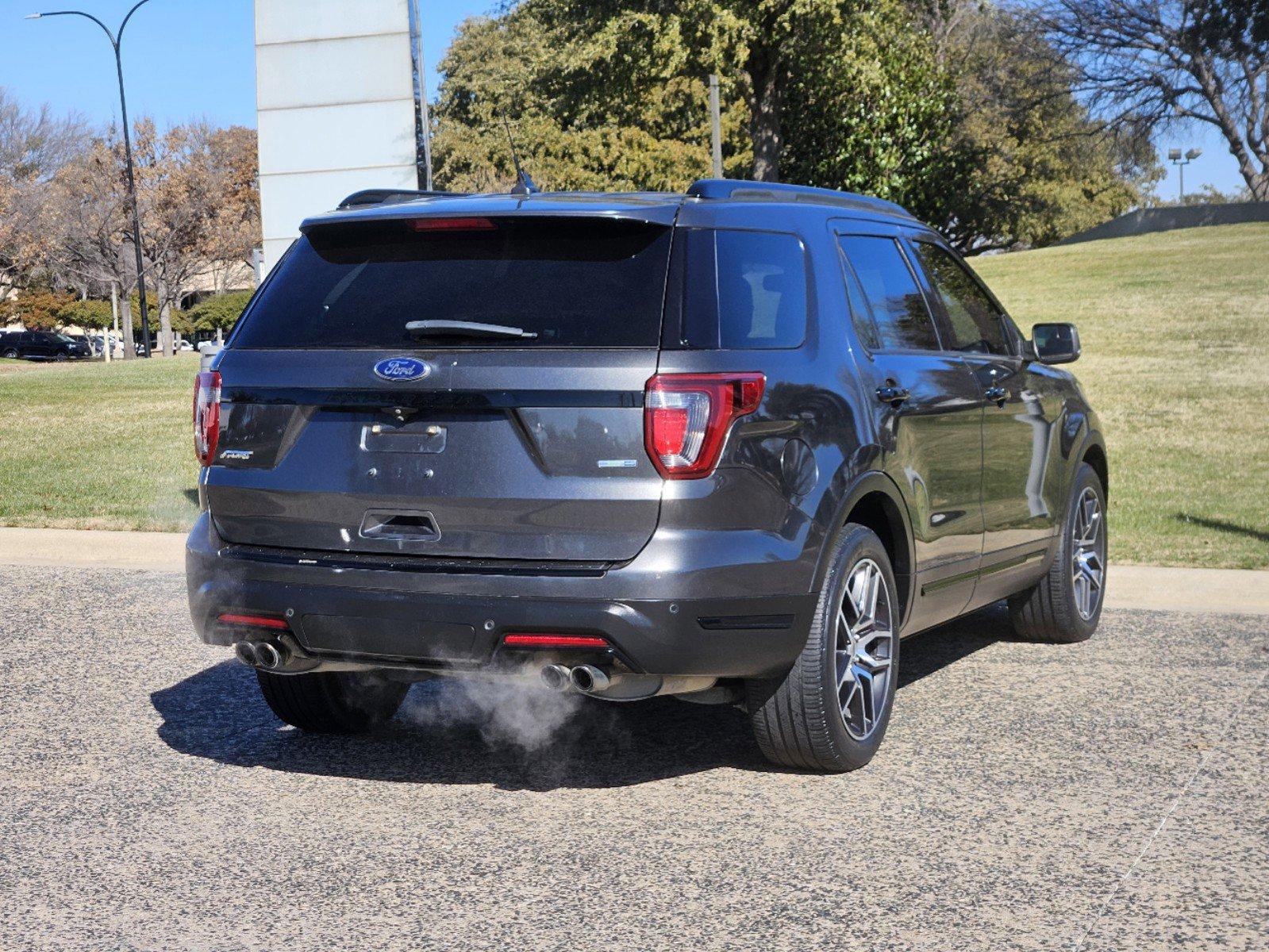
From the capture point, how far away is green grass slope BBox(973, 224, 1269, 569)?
11977mm

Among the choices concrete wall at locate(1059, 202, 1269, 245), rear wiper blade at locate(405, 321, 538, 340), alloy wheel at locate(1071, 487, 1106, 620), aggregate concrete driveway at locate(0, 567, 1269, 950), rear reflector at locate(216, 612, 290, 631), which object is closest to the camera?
aggregate concrete driveway at locate(0, 567, 1269, 950)

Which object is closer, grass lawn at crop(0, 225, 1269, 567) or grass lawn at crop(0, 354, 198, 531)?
grass lawn at crop(0, 225, 1269, 567)

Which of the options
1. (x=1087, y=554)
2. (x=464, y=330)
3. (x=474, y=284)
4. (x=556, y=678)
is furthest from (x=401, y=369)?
(x=1087, y=554)

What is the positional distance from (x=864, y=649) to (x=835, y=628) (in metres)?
0.36

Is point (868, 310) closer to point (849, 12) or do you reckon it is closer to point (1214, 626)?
point (1214, 626)

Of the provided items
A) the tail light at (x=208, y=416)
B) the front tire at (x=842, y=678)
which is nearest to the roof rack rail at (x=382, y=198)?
the tail light at (x=208, y=416)

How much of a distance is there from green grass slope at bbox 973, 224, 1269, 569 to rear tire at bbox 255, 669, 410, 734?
19.4ft

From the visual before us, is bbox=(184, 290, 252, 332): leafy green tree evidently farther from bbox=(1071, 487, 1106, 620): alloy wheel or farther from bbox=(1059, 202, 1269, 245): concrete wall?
bbox=(1071, 487, 1106, 620): alloy wheel

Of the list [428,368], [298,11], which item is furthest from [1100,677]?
[298,11]

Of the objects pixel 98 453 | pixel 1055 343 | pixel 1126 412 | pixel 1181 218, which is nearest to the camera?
pixel 1055 343

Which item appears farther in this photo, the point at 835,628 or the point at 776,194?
the point at 776,194

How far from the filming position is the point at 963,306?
22.1ft

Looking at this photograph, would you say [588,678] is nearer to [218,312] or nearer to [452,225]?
[452,225]

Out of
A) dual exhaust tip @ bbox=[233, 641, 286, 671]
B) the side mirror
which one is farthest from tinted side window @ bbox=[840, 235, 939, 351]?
dual exhaust tip @ bbox=[233, 641, 286, 671]
